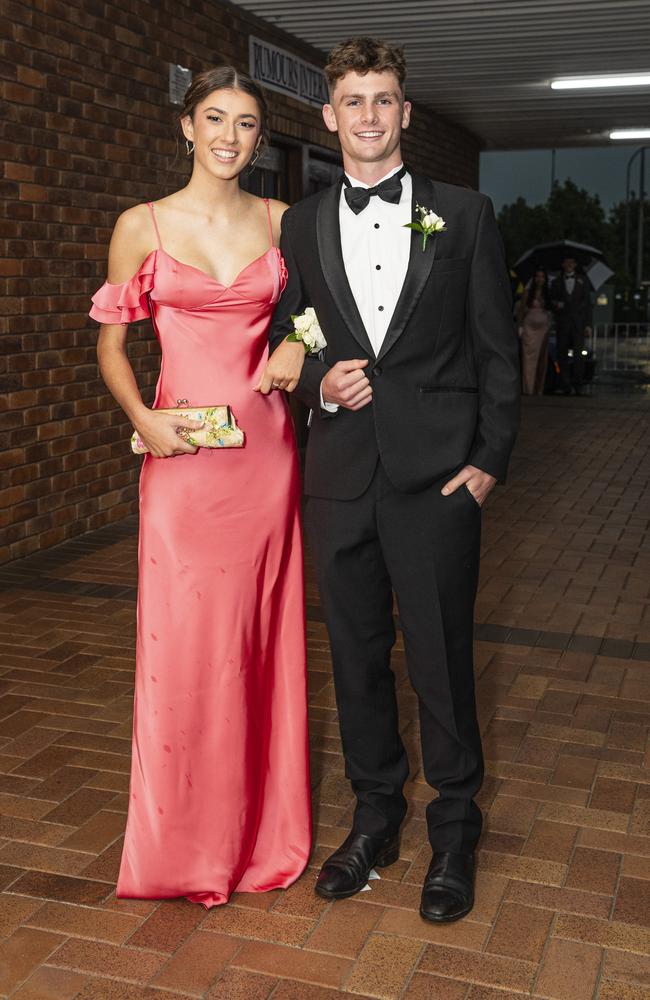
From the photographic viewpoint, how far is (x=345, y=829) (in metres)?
3.39

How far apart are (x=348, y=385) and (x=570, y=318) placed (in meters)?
14.8

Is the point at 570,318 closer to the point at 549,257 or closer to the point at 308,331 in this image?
the point at 549,257

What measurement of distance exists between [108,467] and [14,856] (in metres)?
4.54

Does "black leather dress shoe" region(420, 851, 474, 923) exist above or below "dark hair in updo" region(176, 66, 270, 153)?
below

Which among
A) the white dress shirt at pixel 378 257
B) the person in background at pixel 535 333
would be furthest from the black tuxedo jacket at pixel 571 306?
the white dress shirt at pixel 378 257

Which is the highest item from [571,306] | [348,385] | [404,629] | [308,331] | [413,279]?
[571,306]

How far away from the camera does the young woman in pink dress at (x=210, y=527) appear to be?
2814mm

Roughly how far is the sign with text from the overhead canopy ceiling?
0.72ft

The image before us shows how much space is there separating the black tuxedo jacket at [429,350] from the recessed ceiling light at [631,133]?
14.9m

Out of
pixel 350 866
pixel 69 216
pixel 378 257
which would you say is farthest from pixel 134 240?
pixel 69 216

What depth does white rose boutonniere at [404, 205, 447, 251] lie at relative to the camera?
2.65 meters

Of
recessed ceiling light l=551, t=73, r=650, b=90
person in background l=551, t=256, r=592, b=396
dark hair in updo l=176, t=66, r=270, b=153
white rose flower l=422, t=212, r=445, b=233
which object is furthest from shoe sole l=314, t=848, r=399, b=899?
person in background l=551, t=256, r=592, b=396

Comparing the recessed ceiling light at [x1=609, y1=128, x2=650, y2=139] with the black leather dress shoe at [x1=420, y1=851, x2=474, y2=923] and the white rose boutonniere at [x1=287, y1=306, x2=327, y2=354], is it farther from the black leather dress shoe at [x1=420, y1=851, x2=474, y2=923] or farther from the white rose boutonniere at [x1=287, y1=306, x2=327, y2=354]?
the black leather dress shoe at [x1=420, y1=851, x2=474, y2=923]

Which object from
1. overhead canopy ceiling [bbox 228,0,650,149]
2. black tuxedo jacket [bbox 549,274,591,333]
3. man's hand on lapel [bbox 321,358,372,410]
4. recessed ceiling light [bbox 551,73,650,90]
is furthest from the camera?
black tuxedo jacket [bbox 549,274,591,333]
